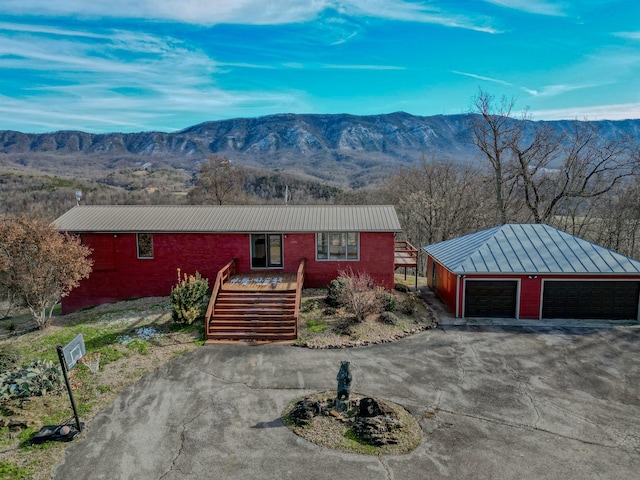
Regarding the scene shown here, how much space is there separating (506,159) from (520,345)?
20.8 meters

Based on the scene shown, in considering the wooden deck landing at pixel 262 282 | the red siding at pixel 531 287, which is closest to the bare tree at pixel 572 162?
the red siding at pixel 531 287

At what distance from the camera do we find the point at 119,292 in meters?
18.2

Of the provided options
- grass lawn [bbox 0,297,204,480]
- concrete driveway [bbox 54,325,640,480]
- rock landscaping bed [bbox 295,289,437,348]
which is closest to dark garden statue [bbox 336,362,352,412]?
concrete driveway [bbox 54,325,640,480]

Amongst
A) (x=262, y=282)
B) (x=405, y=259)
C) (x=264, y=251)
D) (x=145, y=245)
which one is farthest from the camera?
(x=405, y=259)

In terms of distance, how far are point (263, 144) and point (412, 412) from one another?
6524 inches

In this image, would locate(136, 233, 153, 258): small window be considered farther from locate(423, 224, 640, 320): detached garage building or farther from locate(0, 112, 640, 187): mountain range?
locate(0, 112, 640, 187): mountain range

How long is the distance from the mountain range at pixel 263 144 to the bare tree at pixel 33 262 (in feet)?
372

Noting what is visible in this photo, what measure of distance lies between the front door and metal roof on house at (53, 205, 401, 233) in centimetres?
71

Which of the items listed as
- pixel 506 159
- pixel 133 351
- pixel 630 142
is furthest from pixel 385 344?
pixel 630 142

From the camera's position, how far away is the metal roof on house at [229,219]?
17.5 m

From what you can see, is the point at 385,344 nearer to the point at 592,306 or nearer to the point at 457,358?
the point at 457,358

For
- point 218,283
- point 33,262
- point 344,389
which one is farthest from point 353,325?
point 33,262

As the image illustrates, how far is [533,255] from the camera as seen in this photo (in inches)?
608

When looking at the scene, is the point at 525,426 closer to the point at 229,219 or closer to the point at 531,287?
the point at 531,287
